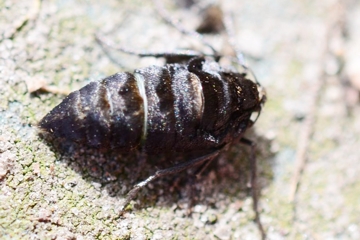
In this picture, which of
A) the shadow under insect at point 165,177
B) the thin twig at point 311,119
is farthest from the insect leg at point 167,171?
the thin twig at point 311,119

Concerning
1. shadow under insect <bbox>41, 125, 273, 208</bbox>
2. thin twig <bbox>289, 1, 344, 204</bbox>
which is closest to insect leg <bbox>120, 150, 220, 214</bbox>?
shadow under insect <bbox>41, 125, 273, 208</bbox>

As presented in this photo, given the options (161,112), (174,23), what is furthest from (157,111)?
(174,23)

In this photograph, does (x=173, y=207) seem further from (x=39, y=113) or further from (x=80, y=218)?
(x=39, y=113)

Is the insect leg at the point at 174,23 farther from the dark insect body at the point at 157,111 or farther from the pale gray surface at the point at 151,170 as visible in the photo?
the dark insect body at the point at 157,111

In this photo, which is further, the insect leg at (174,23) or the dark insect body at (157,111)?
the insect leg at (174,23)

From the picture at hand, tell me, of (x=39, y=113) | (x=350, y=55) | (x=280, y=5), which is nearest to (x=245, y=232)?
(x=39, y=113)

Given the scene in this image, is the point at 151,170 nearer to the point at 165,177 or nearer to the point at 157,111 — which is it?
the point at 165,177

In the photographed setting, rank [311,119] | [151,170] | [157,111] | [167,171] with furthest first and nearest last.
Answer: [311,119] < [151,170] < [167,171] < [157,111]
